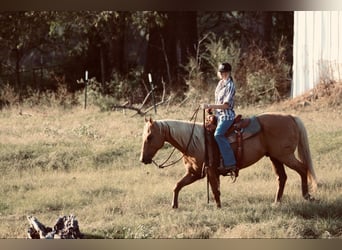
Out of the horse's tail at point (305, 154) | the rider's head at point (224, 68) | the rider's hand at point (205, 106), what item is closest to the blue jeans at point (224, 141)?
the rider's hand at point (205, 106)

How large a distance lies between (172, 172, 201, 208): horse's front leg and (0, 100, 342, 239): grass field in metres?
0.03

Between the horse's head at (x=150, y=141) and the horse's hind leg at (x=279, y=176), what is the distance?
2.46 ft

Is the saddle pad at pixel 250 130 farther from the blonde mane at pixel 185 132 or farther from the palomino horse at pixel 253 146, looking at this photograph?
the blonde mane at pixel 185 132

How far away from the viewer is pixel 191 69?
6004mm

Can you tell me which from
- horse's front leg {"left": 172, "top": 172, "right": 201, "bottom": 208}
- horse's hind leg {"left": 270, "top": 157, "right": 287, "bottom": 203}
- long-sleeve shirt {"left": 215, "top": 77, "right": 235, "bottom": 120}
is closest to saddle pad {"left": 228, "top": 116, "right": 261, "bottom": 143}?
long-sleeve shirt {"left": 215, "top": 77, "right": 235, "bottom": 120}

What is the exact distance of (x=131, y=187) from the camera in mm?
5664

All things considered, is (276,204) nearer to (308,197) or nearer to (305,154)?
(308,197)

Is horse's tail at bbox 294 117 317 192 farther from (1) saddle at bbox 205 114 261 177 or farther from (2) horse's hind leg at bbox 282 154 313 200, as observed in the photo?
(1) saddle at bbox 205 114 261 177

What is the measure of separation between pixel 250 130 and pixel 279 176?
0.35 meters

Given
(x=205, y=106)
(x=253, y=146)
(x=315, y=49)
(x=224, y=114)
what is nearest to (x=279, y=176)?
(x=253, y=146)

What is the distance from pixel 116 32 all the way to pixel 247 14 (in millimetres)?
910

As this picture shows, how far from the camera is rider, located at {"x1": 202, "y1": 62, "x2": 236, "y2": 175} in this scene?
5.57 meters

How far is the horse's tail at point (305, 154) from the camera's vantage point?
18.4 ft

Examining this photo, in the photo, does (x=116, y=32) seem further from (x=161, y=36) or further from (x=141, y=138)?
(x=141, y=138)
